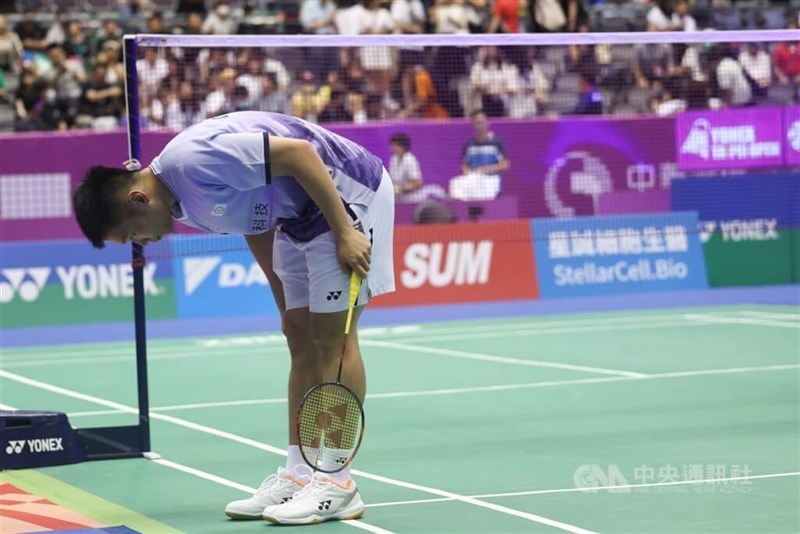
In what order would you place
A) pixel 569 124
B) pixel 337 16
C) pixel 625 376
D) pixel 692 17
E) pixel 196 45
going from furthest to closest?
pixel 692 17 → pixel 337 16 → pixel 569 124 → pixel 625 376 → pixel 196 45

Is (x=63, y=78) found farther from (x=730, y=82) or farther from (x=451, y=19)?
(x=730, y=82)

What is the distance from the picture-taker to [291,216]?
6.33 meters

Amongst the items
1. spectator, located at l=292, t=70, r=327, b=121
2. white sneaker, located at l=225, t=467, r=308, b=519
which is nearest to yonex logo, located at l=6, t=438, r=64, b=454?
white sneaker, located at l=225, t=467, r=308, b=519

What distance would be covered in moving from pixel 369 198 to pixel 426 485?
1.60 meters

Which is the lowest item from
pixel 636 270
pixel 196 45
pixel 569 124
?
pixel 636 270

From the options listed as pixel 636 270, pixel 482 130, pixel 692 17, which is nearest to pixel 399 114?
pixel 482 130

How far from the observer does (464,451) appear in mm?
8180

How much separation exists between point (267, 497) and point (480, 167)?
9.27m

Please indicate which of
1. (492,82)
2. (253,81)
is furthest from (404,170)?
(253,81)

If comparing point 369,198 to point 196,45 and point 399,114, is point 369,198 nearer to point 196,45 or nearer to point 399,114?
point 196,45

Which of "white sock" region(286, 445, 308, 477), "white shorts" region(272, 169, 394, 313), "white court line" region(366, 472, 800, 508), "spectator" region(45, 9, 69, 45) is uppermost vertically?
"spectator" region(45, 9, 69, 45)

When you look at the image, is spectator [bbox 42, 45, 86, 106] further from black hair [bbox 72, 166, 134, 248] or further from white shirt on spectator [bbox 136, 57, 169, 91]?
black hair [bbox 72, 166, 134, 248]

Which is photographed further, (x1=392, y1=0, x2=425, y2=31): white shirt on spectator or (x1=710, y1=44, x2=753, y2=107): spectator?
(x1=392, y1=0, x2=425, y2=31): white shirt on spectator

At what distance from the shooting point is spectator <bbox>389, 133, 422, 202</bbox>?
15227 millimetres
